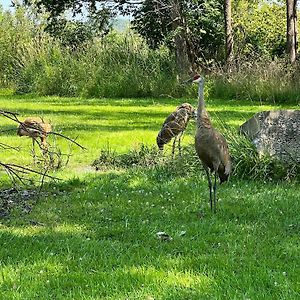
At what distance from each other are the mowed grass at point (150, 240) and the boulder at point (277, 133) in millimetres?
542

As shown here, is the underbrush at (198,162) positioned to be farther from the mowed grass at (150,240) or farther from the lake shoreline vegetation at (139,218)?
the mowed grass at (150,240)

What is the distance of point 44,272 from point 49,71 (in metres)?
18.4

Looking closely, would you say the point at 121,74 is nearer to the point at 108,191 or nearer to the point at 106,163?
the point at 106,163

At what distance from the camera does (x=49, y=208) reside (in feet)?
21.4

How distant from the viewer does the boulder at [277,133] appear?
7934 millimetres

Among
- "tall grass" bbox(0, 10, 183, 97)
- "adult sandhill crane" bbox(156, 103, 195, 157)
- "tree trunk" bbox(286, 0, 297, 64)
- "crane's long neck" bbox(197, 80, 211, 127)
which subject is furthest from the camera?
"tree trunk" bbox(286, 0, 297, 64)

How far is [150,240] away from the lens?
525 cm

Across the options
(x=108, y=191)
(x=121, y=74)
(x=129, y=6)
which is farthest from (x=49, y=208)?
(x=129, y=6)

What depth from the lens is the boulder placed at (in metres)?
7.93

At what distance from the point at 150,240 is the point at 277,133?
137 inches

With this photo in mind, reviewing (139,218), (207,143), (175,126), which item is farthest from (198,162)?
(139,218)

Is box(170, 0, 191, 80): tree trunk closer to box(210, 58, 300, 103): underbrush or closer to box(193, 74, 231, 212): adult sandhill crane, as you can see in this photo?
box(210, 58, 300, 103): underbrush

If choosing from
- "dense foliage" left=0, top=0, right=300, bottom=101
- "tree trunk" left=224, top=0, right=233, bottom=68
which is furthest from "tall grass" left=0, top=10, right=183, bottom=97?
"tree trunk" left=224, top=0, right=233, bottom=68

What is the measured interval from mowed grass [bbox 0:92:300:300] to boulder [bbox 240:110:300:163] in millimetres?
542
